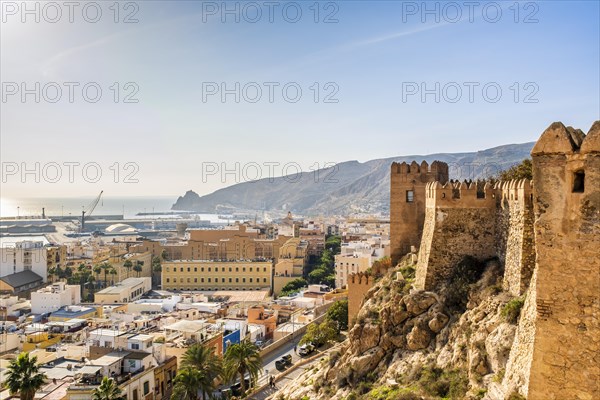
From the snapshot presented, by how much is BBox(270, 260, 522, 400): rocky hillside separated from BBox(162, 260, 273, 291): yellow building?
1985 inches

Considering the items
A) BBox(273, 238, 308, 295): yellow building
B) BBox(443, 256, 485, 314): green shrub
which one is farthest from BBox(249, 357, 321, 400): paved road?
BBox(273, 238, 308, 295): yellow building

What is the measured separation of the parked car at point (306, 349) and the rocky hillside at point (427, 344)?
10200 mm

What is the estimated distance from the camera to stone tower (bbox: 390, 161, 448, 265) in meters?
22.5

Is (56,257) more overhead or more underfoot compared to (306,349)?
more overhead

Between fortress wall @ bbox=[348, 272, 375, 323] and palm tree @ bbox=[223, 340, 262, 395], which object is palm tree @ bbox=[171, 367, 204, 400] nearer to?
palm tree @ bbox=[223, 340, 262, 395]

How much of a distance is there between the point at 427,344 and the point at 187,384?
41.4ft

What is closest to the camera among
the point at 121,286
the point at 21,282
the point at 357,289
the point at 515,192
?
the point at 515,192

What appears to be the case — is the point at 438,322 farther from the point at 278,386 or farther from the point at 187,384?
the point at 187,384

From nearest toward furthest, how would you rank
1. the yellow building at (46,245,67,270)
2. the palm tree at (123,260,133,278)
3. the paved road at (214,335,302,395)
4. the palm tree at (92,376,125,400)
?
the palm tree at (92,376,125,400) → the paved road at (214,335,302,395) → the yellow building at (46,245,67,270) → the palm tree at (123,260,133,278)

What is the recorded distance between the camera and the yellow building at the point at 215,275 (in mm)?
70000

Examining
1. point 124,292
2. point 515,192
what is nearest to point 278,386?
point 515,192

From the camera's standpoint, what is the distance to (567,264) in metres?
6.96

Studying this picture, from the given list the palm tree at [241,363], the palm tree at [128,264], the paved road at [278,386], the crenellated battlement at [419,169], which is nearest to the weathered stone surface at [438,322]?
the crenellated battlement at [419,169]

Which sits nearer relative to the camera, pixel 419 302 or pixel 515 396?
pixel 515 396
